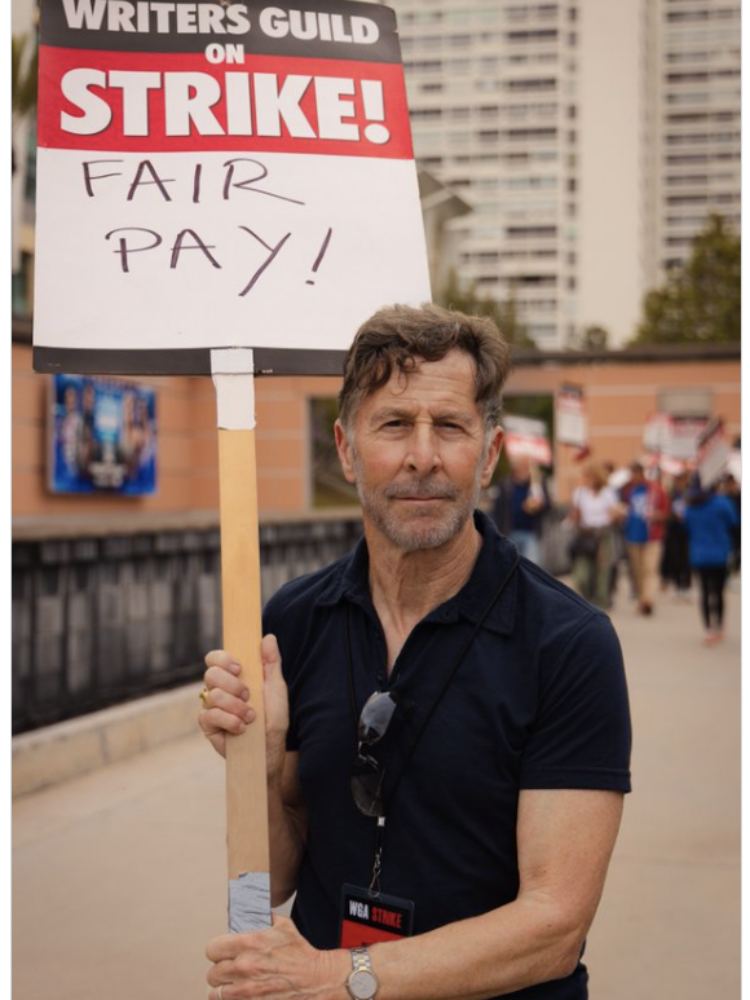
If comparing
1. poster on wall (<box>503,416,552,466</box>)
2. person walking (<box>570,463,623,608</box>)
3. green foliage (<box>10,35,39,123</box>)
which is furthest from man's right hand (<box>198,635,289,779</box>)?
poster on wall (<box>503,416,552,466</box>)

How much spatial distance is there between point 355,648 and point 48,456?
17451mm

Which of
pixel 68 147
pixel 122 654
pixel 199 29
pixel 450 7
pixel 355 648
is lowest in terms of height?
pixel 122 654

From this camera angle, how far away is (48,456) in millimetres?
19266

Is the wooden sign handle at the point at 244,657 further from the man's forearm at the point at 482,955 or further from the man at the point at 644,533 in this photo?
the man at the point at 644,533

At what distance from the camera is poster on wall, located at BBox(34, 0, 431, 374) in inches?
98.2

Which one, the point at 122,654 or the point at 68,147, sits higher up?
the point at 68,147

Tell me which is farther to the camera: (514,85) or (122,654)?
(514,85)

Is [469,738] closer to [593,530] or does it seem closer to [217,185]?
[217,185]

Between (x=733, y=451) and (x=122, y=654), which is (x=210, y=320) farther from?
(x=733, y=451)

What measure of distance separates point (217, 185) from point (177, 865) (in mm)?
A: 4064

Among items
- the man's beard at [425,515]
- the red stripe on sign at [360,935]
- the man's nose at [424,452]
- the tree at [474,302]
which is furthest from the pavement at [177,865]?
the tree at [474,302]

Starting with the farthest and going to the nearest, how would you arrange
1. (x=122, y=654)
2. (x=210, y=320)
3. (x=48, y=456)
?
(x=48, y=456) < (x=122, y=654) < (x=210, y=320)

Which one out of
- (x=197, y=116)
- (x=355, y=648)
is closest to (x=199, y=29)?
(x=197, y=116)

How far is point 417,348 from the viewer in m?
2.33
